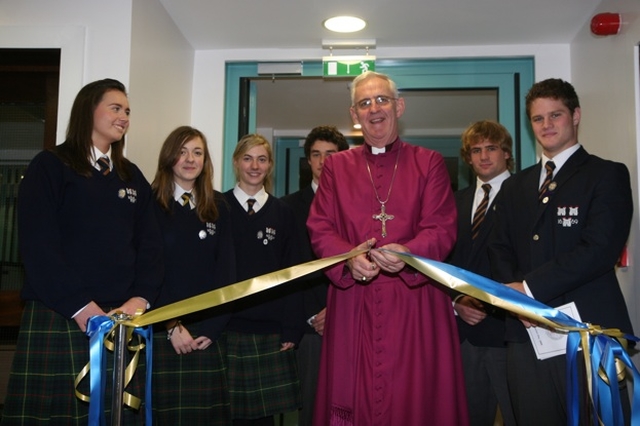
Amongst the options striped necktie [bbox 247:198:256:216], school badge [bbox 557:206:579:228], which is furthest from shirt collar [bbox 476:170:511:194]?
striped necktie [bbox 247:198:256:216]

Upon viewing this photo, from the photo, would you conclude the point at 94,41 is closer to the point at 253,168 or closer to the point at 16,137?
the point at 16,137

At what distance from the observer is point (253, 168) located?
3.47 metres

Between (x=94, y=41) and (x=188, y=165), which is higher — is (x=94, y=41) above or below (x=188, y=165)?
above

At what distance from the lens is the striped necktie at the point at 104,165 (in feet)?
9.17

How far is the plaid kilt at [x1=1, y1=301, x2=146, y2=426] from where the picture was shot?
2.55 m

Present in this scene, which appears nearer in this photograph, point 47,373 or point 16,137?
point 47,373

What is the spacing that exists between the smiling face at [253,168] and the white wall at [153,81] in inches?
26.6

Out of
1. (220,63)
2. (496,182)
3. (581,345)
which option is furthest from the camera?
(220,63)

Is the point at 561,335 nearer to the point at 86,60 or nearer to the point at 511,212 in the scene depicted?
the point at 511,212

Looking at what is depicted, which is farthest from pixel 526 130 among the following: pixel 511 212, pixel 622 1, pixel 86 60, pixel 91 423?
pixel 91 423

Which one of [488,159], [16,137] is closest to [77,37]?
[16,137]

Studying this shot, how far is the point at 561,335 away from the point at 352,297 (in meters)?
0.89

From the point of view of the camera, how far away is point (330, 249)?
2740 millimetres

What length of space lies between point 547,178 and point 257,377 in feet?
5.72
